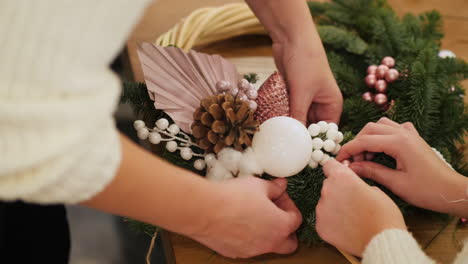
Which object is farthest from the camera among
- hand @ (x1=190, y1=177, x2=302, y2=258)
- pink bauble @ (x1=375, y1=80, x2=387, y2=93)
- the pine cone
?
pink bauble @ (x1=375, y1=80, x2=387, y2=93)

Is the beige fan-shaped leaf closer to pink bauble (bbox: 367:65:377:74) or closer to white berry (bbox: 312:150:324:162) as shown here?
white berry (bbox: 312:150:324:162)

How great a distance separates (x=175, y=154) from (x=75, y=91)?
13.6 inches

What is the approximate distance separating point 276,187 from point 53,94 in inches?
13.9

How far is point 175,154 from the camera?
74cm

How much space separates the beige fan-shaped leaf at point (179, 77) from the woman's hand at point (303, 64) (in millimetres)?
118

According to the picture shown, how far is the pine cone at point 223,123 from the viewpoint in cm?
65

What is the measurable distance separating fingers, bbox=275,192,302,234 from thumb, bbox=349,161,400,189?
0.38ft

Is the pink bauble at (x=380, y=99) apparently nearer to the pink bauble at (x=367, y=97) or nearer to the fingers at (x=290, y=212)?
the pink bauble at (x=367, y=97)

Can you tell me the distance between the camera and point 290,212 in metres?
0.65

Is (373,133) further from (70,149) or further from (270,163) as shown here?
(70,149)

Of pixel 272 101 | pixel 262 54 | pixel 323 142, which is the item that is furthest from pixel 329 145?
pixel 262 54

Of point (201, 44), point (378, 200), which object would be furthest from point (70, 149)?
point (201, 44)

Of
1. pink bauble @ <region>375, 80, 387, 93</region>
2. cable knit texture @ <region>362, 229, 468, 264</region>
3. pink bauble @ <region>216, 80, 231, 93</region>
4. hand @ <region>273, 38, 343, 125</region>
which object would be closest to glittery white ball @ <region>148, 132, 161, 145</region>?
pink bauble @ <region>216, 80, 231, 93</region>

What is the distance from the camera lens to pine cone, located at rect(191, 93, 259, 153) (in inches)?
25.5
